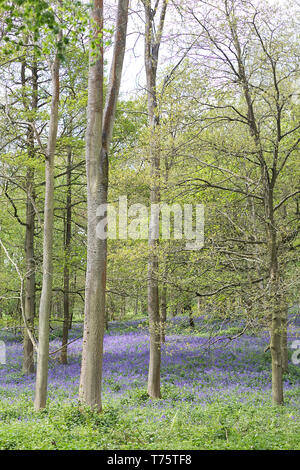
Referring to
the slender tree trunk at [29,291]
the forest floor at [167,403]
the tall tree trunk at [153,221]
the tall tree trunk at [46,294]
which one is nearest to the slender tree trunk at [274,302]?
the forest floor at [167,403]

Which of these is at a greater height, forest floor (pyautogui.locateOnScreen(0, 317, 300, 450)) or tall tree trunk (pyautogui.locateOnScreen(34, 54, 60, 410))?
tall tree trunk (pyautogui.locateOnScreen(34, 54, 60, 410))

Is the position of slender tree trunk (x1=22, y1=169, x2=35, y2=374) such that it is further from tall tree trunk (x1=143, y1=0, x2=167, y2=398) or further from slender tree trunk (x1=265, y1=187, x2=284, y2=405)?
slender tree trunk (x1=265, y1=187, x2=284, y2=405)

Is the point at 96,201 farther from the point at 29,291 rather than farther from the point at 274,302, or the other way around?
the point at 29,291

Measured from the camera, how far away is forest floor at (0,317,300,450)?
5.69m

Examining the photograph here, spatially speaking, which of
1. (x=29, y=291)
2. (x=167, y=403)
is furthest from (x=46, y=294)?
(x=29, y=291)

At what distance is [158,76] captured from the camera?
13328mm

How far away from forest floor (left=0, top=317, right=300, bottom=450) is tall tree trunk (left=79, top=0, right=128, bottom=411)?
624 mm

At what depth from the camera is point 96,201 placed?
7.44 metres

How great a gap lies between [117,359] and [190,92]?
41.4ft

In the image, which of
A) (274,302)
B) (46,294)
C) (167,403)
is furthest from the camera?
(167,403)

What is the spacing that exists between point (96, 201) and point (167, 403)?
255 inches

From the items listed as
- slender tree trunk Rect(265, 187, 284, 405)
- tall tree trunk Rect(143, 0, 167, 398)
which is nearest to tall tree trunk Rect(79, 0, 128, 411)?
tall tree trunk Rect(143, 0, 167, 398)

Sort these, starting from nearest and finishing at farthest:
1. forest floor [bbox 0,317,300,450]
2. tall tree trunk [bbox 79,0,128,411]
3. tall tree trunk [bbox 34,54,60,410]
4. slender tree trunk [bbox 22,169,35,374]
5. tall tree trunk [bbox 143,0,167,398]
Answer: forest floor [bbox 0,317,300,450], tall tree trunk [bbox 79,0,128,411], tall tree trunk [bbox 34,54,60,410], tall tree trunk [bbox 143,0,167,398], slender tree trunk [bbox 22,169,35,374]

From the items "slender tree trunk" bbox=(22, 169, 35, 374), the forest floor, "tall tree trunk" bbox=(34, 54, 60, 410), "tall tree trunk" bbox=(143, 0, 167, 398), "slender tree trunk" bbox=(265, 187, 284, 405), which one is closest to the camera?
the forest floor
